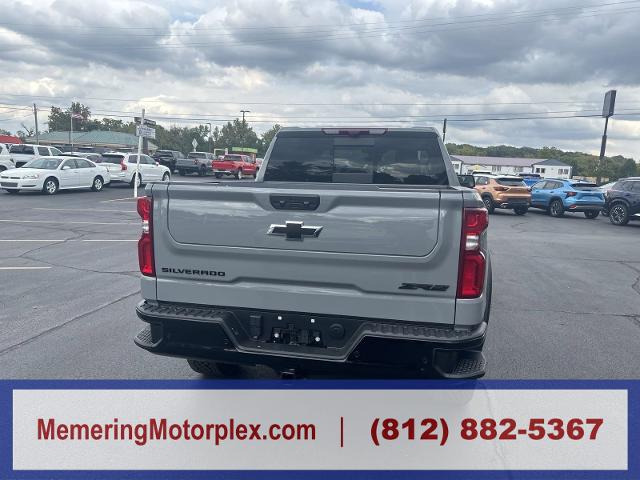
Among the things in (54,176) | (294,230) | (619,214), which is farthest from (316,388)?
(54,176)

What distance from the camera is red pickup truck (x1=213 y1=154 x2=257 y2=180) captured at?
3778 centimetres

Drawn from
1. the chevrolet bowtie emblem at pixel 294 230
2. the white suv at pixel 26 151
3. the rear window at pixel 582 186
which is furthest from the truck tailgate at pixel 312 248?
the white suv at pixel 26 151

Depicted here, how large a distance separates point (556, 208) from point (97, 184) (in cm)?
2089

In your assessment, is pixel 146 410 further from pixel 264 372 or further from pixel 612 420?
pixel 612 420

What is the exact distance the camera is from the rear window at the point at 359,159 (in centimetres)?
505

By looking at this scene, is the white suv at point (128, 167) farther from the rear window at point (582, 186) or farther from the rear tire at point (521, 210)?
the rear window at point (582, 186)

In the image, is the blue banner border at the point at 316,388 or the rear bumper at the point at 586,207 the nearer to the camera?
the blue banner border at the point at 316,388

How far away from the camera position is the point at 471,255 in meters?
2.96

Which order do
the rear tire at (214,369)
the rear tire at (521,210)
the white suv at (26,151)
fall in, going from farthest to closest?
the white suv at (26,151) → the rear tire at (521,210) → the rear tire at (214,369)

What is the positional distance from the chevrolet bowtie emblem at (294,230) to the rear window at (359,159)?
2120 millimetres

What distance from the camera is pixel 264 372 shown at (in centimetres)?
452

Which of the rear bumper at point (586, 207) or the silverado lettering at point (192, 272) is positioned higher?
the silverado lettering at point (192, 272)

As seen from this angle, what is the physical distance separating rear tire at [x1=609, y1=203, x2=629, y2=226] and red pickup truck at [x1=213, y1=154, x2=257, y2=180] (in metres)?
24.7

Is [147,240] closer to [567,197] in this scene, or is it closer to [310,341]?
[310,341]
